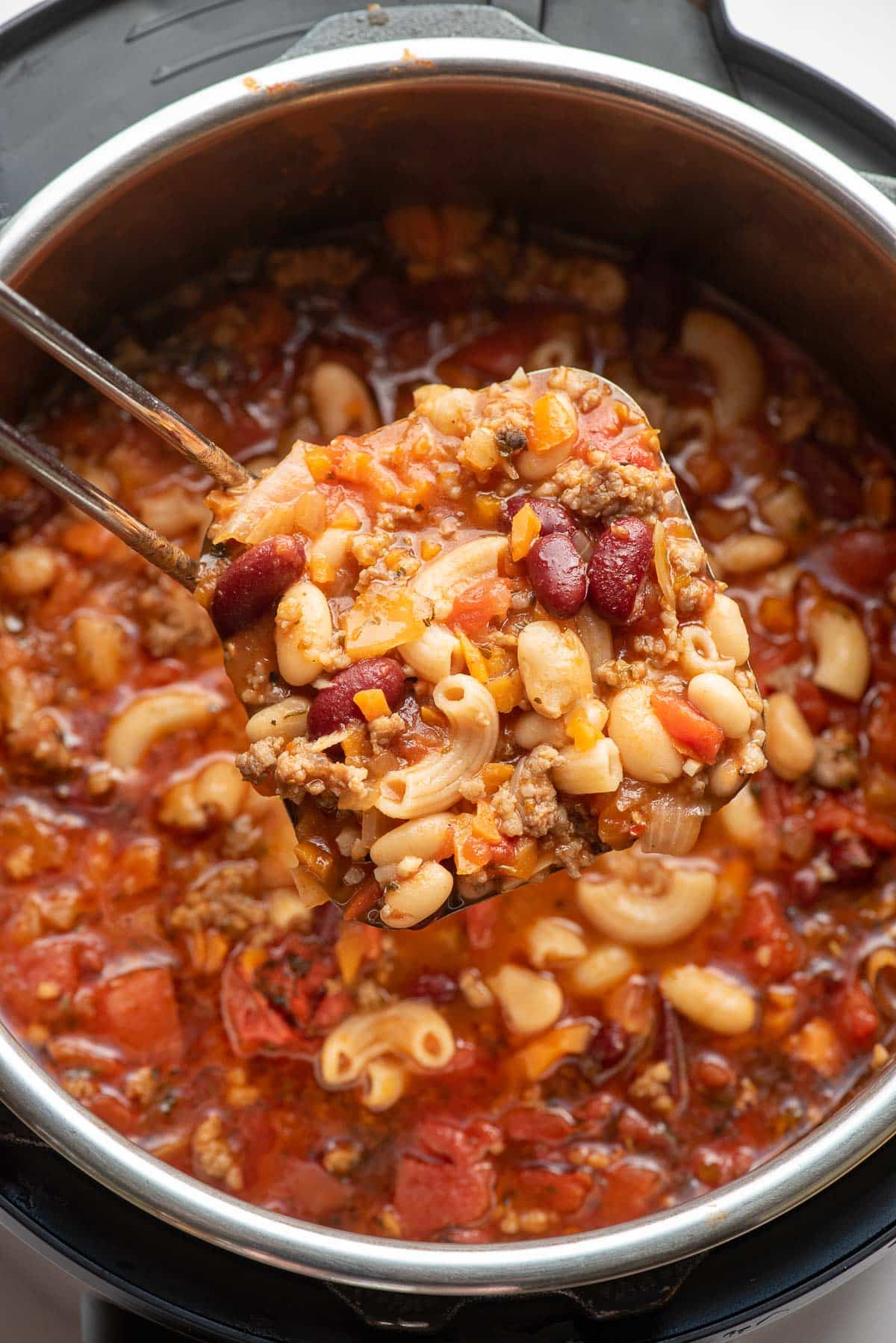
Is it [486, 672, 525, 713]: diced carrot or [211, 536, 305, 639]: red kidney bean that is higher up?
[486, 672, 525, 713]: diced carrot

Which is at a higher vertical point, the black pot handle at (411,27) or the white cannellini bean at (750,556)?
the black pot handle at (411,27)

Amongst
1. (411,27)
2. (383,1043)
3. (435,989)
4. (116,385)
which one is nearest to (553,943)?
(435,989)

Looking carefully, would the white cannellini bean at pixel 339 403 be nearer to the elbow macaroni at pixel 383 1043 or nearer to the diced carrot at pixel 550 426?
the diced carrot at pixel 550 426

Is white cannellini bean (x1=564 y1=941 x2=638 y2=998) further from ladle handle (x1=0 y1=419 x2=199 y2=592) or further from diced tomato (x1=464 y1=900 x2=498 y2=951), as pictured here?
ladle handle (x1=0 y1=419 x2=199 y2=592)

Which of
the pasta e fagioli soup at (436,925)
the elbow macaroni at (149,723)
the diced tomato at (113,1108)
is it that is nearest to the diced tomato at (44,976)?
the pasta e fagioli soup at (436,925)

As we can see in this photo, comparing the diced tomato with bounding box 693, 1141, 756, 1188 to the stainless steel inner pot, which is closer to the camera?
the stainless steel inner pot

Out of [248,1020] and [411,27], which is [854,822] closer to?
[248,1020]

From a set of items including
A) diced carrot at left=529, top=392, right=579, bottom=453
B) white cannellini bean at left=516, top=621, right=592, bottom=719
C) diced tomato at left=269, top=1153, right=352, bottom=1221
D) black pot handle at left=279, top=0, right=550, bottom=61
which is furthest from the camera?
diced tomato at left=269, top=1153, right=352, bottom=1221

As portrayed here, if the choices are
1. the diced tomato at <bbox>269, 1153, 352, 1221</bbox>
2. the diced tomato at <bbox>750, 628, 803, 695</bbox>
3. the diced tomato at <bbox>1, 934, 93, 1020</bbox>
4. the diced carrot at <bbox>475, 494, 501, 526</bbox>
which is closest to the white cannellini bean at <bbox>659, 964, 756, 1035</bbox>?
the diced tomato at <bbox>750, 628, 803, 695</bbox>
